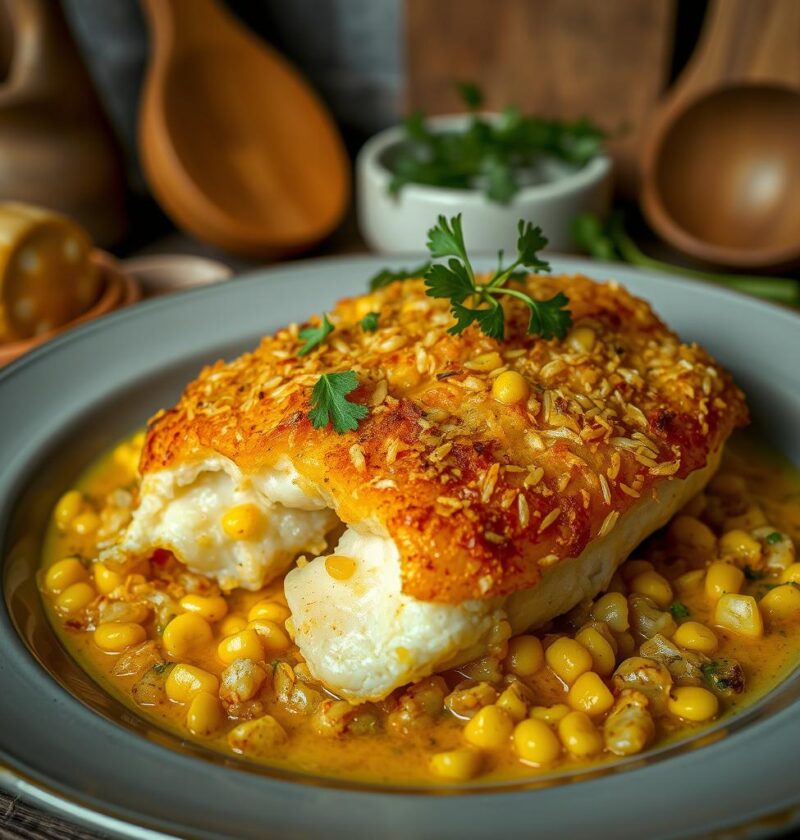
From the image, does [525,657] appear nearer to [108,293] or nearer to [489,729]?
[489,729]

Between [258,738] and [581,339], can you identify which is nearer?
[258,738]

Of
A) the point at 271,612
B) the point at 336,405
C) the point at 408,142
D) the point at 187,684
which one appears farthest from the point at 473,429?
the point at 408,142

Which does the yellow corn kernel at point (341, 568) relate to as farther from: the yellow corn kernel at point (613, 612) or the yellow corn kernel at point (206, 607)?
the yellow corn kernel at point (613, 612)

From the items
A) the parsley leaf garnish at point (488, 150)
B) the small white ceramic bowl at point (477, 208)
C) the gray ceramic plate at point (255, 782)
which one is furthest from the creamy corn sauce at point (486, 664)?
the parsley leaf garnish at point (488, 150)

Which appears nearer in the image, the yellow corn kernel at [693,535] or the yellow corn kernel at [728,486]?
the yellow corn kernel at [693,535]

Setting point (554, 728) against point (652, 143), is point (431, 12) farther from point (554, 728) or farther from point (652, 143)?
point (554, 728)

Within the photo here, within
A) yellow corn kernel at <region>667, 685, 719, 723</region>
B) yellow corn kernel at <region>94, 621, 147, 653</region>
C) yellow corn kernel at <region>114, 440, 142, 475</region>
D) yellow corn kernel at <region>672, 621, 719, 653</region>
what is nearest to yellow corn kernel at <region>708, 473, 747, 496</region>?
yellow corn kernel at <region>672, 621, 719, 653</region>

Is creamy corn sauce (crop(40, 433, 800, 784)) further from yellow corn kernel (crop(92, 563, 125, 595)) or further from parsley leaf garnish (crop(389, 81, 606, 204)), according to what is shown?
parsley leaf garnish (crop(389, 81, 606, 204))
